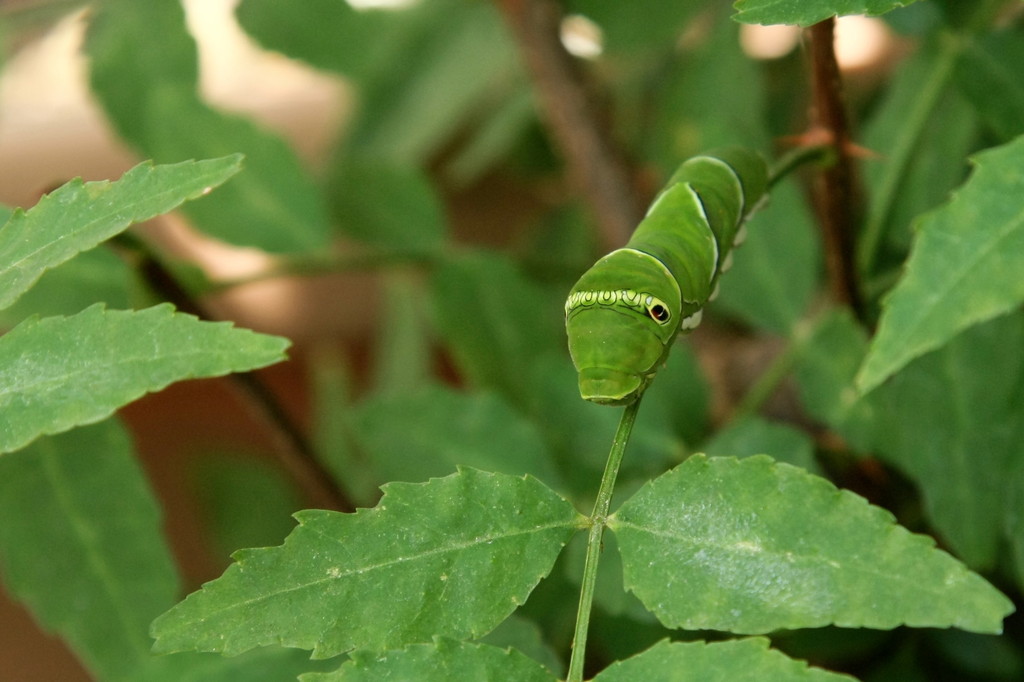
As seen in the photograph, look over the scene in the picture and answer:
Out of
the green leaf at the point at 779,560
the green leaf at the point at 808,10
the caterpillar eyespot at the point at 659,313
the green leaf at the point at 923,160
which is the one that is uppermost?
the green leaf at the point at 808,10

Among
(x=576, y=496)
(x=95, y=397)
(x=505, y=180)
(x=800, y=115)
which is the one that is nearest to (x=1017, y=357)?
(x=576, y=496)

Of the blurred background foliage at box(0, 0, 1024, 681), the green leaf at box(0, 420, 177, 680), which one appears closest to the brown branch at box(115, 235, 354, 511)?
the blurred background foliage at box(0, 0, 1024, 681)

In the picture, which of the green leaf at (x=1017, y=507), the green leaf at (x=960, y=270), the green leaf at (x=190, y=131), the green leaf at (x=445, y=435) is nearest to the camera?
the green leaf at (x=960, y=270)

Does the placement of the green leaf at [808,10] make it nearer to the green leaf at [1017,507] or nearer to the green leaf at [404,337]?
the green leaf at [1017,507]

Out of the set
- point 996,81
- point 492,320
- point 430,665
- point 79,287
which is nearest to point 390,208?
point 492,320

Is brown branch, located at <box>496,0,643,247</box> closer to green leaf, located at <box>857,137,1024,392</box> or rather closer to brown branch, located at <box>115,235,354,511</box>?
brown branch, located at <box>115,235,354,511</box>

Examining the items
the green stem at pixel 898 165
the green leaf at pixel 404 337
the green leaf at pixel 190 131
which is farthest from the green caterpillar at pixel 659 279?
the green leaf at pixel 404 337
